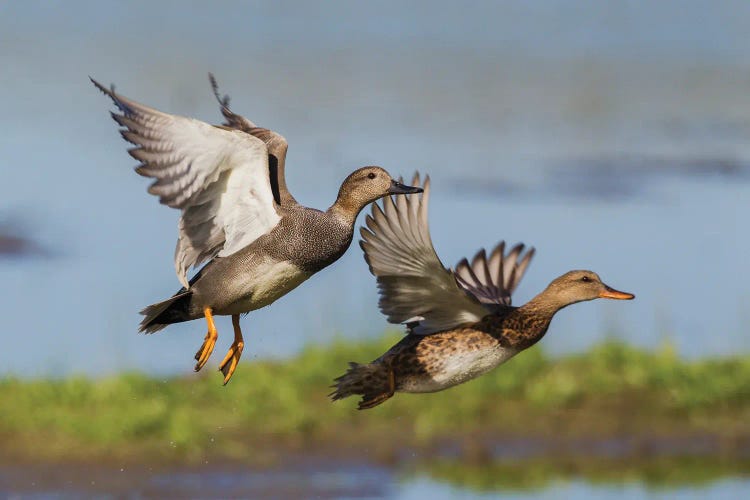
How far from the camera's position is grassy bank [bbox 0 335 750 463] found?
48.7 ft

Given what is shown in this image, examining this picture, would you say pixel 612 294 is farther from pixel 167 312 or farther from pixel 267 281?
pixel 167 312

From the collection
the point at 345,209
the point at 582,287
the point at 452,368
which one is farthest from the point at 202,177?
the point at 582,287

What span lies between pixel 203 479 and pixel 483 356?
6848 mm

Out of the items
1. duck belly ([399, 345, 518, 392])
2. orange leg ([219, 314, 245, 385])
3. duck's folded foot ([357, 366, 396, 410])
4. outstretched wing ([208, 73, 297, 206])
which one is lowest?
duck's folded foot ([357, 366, 396, 410])

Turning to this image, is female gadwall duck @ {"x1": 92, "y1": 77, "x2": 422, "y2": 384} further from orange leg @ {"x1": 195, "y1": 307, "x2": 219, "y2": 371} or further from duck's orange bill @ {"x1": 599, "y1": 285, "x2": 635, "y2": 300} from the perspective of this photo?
duck's orange bill @ {"x1": 599, "y1": 285, "x2": 635, "y2": 300}

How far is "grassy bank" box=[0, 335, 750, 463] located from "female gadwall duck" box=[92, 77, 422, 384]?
6187 millimetres

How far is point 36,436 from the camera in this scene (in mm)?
14828

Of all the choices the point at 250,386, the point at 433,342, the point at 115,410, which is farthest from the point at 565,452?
the point at 433,342

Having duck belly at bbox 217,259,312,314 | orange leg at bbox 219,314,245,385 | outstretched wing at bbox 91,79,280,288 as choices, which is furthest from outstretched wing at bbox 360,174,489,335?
orange leg at bbox 219,314,245,385

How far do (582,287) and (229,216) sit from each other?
2.14 meters

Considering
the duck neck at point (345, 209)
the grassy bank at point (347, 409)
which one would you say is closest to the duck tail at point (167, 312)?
the duck neck at point (345, 209)

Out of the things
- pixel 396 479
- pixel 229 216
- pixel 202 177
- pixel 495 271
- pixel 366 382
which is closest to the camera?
pixel 202 177

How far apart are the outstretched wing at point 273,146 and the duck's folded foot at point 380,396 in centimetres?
108

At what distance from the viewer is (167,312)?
353 inches
